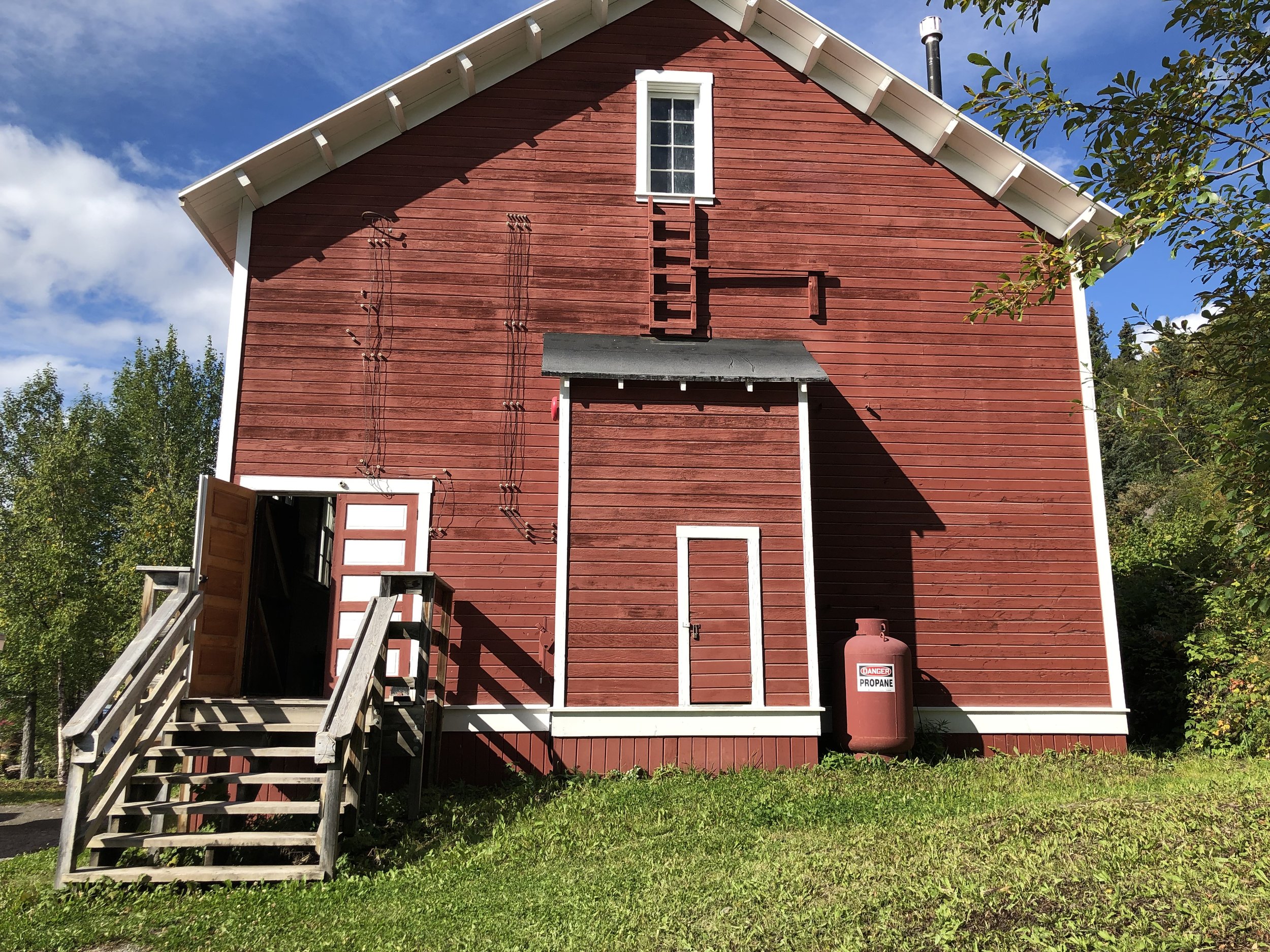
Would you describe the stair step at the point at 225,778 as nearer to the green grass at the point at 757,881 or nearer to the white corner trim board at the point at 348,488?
the green grass at the point at 757,881

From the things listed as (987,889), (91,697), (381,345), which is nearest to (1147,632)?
(987,889)

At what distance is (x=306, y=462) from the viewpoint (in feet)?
32.2

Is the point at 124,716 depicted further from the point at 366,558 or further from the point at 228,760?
the point at 366,558

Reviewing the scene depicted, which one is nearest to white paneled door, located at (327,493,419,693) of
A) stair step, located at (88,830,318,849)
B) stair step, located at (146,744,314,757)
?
stair step, located at (146,744,314,757)

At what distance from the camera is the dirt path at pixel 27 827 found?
38.7 feet

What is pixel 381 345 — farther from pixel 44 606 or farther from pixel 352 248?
pixel 44 606

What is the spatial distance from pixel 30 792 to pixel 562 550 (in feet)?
59.8

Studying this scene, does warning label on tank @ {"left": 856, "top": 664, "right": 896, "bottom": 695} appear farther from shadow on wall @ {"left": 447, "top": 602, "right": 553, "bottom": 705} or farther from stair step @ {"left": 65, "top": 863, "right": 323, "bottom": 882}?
stair step @ {"left": 65, "top": 863, "right": 323, "bottom": 882}

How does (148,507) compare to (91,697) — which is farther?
(148,507)

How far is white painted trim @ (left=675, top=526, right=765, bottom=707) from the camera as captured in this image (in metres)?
8.86

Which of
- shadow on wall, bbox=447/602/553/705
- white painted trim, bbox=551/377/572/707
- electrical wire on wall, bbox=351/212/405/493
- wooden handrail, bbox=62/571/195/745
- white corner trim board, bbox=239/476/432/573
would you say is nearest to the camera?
wooden handrail, bbox=62/571/195/745

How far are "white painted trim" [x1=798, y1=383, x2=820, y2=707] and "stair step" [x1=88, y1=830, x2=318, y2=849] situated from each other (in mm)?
4709

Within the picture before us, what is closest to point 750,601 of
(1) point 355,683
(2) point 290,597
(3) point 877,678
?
(3) point 877,678

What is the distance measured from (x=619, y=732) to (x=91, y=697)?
14.5ft
